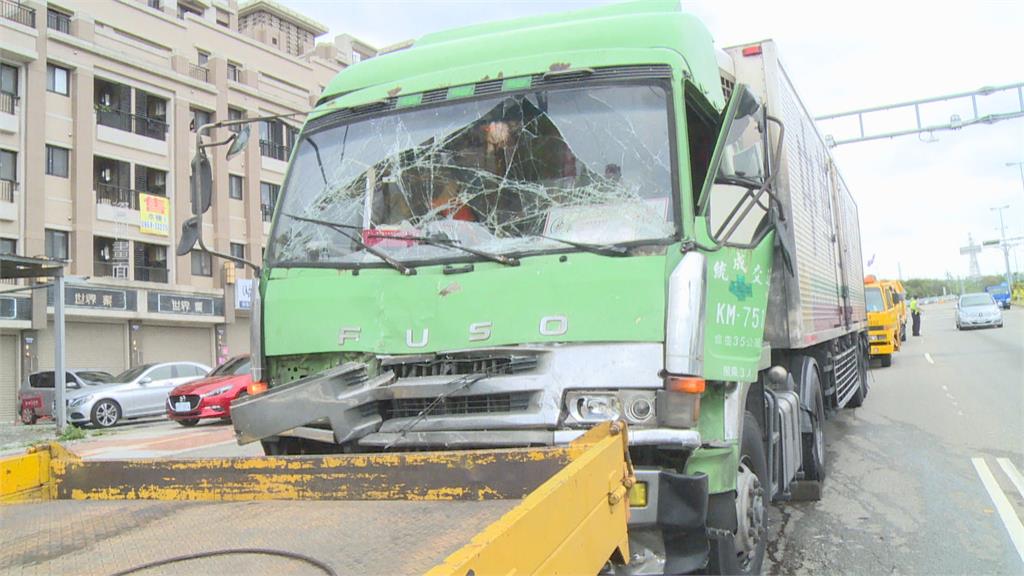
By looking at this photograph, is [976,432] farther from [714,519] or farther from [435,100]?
[435,100]

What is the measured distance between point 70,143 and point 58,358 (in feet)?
47.2

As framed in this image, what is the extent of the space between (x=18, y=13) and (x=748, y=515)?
98.1 ft

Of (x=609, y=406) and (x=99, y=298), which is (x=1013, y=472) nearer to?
(x=609, y=406)

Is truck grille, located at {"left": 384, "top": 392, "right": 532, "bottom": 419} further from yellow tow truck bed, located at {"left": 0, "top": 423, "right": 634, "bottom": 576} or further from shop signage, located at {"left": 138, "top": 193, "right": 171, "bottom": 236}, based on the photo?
shop signage, located at {"left": 138, "top": 193, "right": 171, "bottom": 236}

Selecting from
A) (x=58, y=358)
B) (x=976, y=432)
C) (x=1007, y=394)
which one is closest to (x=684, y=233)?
(x=976, y=432)

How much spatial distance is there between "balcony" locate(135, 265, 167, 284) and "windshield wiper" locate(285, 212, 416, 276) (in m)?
27.6

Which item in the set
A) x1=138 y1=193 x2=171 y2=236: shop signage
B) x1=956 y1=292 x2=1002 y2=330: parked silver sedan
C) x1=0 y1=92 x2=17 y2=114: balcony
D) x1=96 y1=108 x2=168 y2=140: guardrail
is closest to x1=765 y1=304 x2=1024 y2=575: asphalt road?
x1=956 y1=292 x2=1002 y2=330: parked silver sedan

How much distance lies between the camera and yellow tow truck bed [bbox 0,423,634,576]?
206 cm

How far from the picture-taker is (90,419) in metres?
17.9

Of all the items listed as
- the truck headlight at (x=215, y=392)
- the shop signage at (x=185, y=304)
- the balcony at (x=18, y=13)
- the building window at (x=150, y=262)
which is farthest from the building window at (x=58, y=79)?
the truck headlight at (x=215, y=392)

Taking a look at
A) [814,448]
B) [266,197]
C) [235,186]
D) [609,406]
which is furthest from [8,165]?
[609,406]

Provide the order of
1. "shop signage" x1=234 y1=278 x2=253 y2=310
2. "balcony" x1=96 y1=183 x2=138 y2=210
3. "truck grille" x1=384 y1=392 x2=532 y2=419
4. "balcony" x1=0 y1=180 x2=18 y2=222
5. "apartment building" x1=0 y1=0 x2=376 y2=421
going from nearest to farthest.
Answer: "truck grille" x1=384 y1=392 x2=532 y2=419, "balcony" x1=0 y1=180 x2=18 y2=222, "apartment building" x1=0 y1=0 x2=376 y2=421, "balcony" x1=96 y1=183 x2=138 y2=210, "shop signage" x1=234 y1=278 x2=253 y2=310

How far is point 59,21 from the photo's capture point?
27.4 metres

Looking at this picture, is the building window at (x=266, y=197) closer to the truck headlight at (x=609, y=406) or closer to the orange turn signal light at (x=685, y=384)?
the truck headlight at (x=609, y=406)
